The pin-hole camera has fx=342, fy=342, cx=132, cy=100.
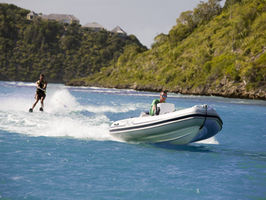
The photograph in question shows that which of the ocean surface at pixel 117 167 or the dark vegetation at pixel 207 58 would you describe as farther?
the dark vegetation at pixel 207 58

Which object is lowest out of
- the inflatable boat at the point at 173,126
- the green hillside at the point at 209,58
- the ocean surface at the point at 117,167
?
the ocean surface at the point at 117,167

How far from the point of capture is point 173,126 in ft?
36.2

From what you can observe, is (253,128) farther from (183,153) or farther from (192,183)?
(192,183)

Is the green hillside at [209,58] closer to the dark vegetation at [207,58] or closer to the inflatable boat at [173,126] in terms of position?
the dark vegetation at [207,58]

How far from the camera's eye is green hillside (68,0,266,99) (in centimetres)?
6462

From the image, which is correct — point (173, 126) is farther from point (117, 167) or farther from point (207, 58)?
point (207, 58)

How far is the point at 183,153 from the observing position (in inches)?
433

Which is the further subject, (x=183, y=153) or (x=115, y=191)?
(x=183, y=153)

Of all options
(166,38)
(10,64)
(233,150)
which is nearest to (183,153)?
(233,150)

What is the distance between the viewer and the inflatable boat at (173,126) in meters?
10.7

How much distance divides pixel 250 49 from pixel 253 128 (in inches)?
2166

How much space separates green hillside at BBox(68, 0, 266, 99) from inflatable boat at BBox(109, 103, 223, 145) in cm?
4850

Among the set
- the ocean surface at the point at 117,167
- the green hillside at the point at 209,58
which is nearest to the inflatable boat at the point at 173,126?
the ocean surface at the point at 117,167

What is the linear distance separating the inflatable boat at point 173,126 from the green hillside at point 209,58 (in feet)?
159
